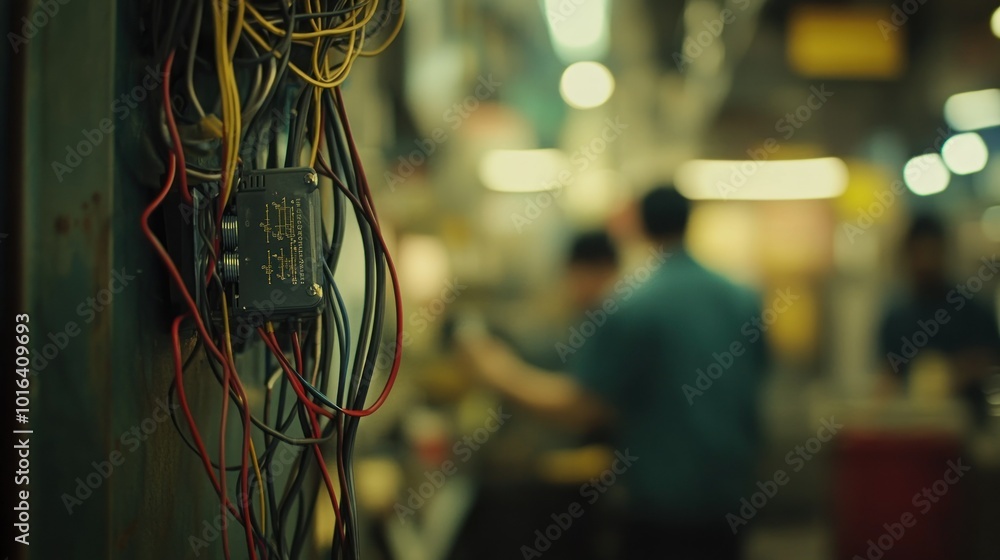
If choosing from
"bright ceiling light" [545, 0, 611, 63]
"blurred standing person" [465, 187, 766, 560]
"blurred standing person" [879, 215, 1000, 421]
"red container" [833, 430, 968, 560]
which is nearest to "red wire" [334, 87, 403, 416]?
"blurred standing person" [465, 187, 766, 560]

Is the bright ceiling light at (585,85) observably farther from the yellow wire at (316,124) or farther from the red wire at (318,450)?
the red wire at (318,450)

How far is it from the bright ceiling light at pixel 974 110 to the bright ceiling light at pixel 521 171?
1.33m

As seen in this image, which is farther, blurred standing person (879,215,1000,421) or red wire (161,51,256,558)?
blurred standing person (879,215,1000,421)

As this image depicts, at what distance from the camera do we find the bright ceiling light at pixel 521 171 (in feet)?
6.72

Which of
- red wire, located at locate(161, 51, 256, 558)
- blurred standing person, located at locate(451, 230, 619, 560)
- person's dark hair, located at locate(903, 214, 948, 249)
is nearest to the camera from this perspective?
red wire, located at locate(161, 51, 256, 558)

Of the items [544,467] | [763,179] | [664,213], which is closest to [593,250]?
[664,213]

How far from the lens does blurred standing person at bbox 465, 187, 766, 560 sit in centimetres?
152

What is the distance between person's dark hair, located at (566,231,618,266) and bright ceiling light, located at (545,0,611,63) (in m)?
0.60

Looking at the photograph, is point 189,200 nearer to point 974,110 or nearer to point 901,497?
point 901,497

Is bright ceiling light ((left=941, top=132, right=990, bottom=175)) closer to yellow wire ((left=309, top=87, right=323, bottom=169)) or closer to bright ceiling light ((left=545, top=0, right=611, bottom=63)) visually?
bright ceiling light ((left=545, top=0, right=611, bottom=63))

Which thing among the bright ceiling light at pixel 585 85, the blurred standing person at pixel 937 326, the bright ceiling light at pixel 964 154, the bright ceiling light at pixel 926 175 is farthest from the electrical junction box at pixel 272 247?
the bright ceiling light at pixel 964 154

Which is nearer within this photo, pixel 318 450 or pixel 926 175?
pixel 318 450

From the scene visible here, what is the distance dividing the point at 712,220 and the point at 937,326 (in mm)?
705

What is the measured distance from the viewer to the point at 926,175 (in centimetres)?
215
